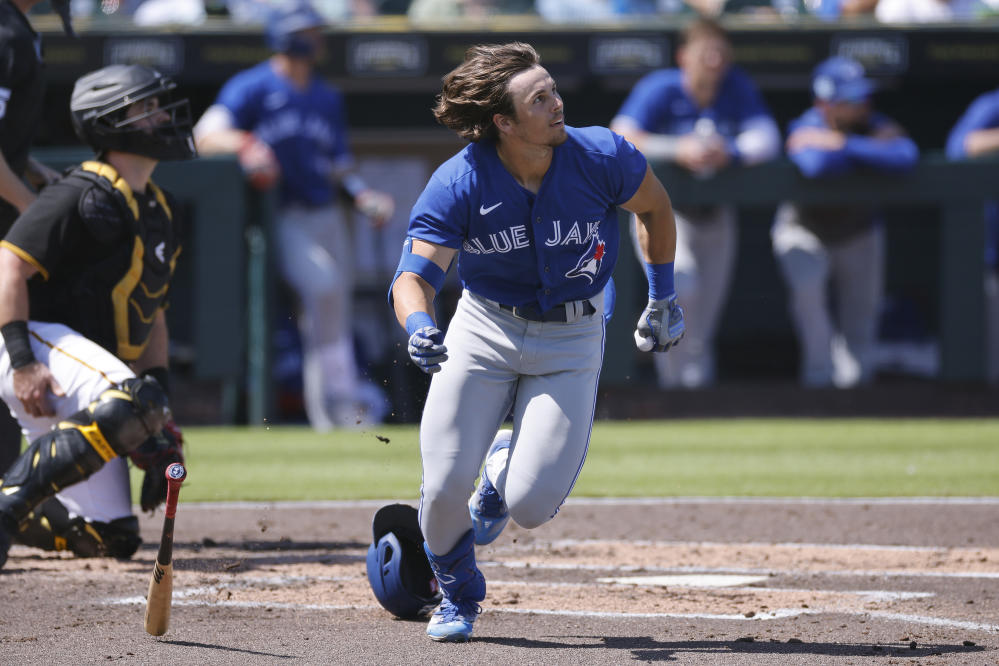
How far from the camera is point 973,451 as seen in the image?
30.1ft

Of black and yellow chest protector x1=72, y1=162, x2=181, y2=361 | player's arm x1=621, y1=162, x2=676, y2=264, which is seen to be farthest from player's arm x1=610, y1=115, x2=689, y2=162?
player's arm x1=621, y1=162, x2=676, y2=264

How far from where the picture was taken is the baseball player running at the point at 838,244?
433 inches

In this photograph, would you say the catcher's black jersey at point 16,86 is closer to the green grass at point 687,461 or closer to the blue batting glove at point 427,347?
the green grass at point 687,461

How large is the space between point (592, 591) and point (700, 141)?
6.14 meters

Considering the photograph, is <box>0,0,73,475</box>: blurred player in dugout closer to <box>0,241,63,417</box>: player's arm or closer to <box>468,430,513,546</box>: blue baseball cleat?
<box>0,241,63,417</box>: player's arm

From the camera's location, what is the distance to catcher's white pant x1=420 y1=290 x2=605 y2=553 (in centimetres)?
434

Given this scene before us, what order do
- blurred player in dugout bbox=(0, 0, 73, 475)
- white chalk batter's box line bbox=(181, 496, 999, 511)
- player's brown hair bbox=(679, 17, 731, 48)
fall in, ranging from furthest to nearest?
player's brown hair bbox=(679, 17, 731, 48) → white chalk batter's box line bbox=(181, 496, 999, 511) → blurred player in dugout bbox=(0, 0, 73, 475)

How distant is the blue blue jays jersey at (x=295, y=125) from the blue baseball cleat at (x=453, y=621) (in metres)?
6.67

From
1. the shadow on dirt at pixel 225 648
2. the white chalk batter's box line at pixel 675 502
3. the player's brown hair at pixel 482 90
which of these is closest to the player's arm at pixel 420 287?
Result: the player's brown hair at pixel 482 90

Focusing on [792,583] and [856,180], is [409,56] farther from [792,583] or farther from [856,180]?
[792,583]

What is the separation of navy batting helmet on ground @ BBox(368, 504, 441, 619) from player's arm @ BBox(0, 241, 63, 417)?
4.22 ft

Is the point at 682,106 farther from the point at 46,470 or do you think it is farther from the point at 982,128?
the point at 46,470

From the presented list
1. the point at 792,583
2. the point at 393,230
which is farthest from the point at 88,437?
the point at 393,230

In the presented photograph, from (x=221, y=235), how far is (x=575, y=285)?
22.5 ft
